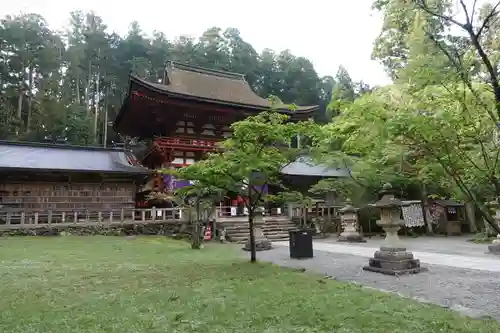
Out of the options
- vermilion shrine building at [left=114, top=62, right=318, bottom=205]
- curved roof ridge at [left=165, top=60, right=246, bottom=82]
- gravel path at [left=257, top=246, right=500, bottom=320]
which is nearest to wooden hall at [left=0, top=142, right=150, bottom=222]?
vermilion shrine building at [left=114, top=62, right=318, bottom=205]

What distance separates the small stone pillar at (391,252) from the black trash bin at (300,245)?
8.00 feet

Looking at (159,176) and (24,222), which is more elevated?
(159,176)

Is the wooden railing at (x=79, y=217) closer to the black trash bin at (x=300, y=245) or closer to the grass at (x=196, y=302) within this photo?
the grass at (x=196, y=302)

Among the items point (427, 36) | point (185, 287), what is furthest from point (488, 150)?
point (185, 287)

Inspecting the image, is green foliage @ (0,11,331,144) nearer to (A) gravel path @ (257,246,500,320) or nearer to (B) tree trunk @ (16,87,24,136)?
(B) tree trunk @ (16,87,24,136)

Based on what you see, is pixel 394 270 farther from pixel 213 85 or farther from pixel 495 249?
pixel 213 85

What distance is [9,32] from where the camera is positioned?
30906 mm

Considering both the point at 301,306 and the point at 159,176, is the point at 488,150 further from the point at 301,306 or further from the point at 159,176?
the point at 159,176

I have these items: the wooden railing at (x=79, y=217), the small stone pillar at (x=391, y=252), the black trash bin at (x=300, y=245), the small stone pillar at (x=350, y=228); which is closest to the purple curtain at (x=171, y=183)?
the wooden railing at (x=79, y=217)

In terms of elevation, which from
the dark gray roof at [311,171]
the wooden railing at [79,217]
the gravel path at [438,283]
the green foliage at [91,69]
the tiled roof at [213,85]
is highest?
the green foliage at [91,69]

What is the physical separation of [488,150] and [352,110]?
129 cm

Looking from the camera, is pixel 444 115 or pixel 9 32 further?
pixel 9 32

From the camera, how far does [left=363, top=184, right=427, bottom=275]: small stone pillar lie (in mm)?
7551

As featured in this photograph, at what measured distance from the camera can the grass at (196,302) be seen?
13.3ft
